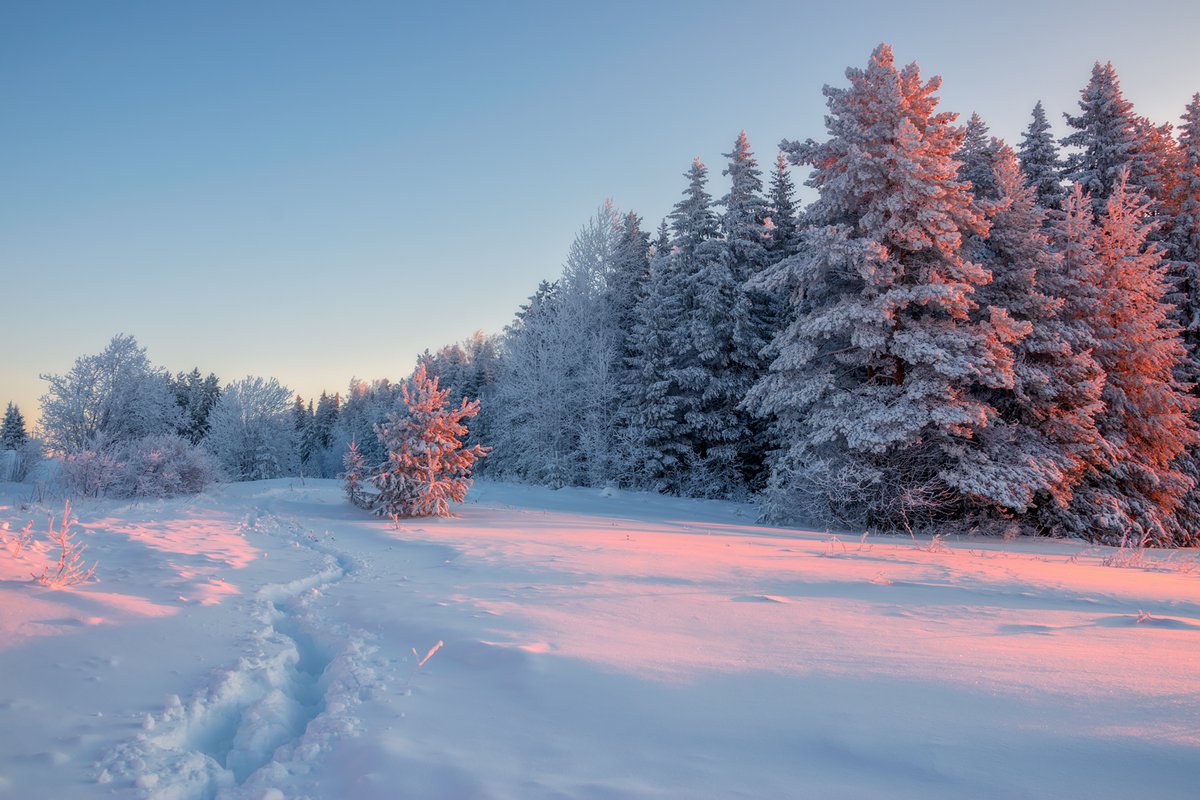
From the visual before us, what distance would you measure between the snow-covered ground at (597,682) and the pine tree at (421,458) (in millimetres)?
6526

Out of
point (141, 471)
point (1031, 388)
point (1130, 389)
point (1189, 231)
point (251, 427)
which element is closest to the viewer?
point (1031, 388)

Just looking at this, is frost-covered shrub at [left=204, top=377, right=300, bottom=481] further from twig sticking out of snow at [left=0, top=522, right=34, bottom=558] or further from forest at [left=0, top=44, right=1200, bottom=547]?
twig sticking out of snow at [left=0, top=522, right=34, bottom=558]

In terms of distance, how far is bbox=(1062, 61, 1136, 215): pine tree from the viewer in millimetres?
18609

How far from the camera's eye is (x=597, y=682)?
10.5 ft

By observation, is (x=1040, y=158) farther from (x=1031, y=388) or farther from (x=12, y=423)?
(x=12, y=423)

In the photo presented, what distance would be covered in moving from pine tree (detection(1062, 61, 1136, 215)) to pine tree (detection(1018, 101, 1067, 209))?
389 millimetres

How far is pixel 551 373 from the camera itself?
26328mm

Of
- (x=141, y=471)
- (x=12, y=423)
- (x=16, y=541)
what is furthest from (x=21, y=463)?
(x=12, y=423)

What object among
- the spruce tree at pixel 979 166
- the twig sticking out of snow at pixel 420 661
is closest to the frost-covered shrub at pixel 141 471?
the twig sticking out of snow at pixel 420 661

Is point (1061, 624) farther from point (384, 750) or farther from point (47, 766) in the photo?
point (47, 766)

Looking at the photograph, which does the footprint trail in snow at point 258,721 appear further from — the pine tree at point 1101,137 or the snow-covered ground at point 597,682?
the pine tree at point 1101,137

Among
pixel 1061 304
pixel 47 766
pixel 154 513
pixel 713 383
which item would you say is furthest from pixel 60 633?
pixel 713 383

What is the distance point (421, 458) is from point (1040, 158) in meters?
21.7

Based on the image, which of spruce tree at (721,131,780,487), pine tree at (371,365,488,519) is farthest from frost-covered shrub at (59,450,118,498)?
spruce tree at (721,131,780,487)
